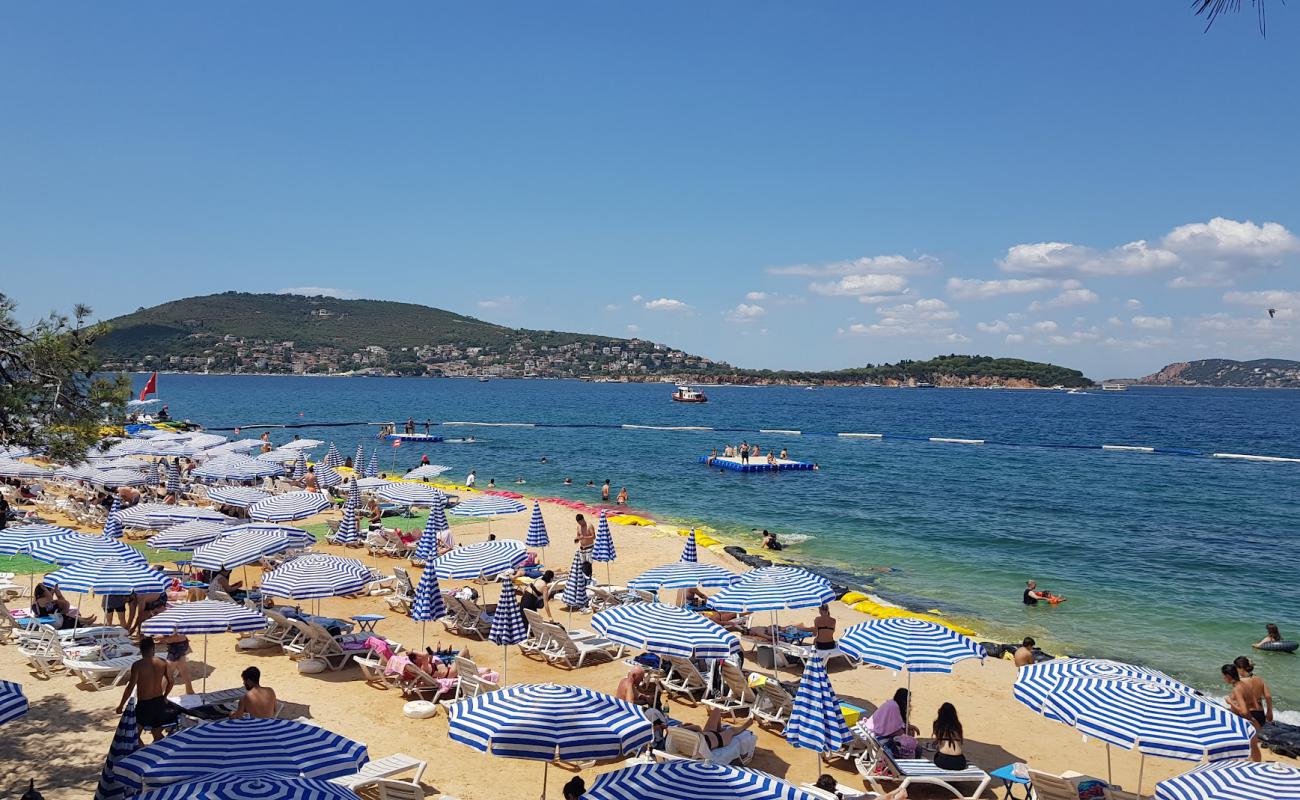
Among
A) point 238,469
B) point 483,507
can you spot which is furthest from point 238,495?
point 483,507

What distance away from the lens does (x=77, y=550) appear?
43.0ft

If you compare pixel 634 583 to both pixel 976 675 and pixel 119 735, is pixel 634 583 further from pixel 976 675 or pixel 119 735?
pixel 119 735

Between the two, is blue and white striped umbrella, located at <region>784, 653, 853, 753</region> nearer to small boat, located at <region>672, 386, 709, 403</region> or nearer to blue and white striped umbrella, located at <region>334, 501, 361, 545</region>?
blue and white striped umbrella, located at <region>334, 501, 361, 545</region>

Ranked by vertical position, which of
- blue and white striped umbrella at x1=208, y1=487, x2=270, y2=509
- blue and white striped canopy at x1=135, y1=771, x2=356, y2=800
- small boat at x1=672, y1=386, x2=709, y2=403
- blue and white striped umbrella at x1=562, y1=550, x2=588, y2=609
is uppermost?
small boat at x1=672, y1=386, x2=709, y2=403

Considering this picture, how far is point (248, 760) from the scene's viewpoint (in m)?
6.16

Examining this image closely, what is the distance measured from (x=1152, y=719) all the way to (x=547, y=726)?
586 cm

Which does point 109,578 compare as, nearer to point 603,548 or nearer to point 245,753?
point 245,753

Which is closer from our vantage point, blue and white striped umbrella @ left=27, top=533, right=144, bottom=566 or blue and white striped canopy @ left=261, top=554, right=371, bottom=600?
blue and white striped canopy @ left=261, top=554, right=371, bottom=600

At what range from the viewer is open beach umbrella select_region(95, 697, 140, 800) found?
6887mm

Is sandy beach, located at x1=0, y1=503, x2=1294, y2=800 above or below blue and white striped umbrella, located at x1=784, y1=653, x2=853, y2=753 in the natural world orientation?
below

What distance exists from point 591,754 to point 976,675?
914 centimetres

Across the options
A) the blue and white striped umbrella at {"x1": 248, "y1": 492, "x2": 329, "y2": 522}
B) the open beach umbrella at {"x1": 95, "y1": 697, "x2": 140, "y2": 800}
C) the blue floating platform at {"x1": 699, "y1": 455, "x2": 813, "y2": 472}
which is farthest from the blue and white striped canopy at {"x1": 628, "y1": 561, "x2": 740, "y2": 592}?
the blue floating platform at {"x1": 699, "y1": 455, "x2": 813, "y2": 472}

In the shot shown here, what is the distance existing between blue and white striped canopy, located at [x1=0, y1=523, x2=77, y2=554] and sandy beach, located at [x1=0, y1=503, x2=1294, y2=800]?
1610 millimetres

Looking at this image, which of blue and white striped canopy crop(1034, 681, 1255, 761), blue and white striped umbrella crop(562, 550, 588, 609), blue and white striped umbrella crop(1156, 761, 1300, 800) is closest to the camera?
blue and white striped umbrella crop(1156, 761, 1300, 800)
